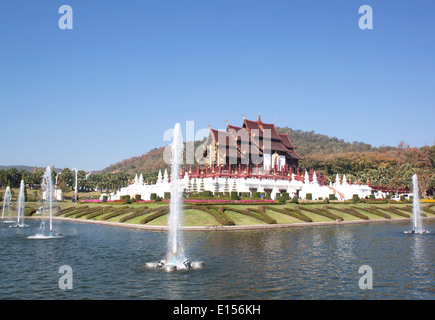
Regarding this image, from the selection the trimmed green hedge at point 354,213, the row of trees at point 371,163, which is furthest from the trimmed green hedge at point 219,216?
the row of trees at point 371,163

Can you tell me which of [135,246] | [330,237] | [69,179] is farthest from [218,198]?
[69,179]

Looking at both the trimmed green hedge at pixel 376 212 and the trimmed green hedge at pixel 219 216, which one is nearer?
the trimmed green hedge at pixel 219 216

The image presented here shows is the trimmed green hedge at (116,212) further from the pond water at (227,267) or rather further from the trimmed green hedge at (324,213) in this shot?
the trimmed green hedge at (324,213)

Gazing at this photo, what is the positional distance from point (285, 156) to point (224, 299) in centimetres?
6303

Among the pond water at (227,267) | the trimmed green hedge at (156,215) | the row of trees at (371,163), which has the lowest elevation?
the pond water at (227,267)

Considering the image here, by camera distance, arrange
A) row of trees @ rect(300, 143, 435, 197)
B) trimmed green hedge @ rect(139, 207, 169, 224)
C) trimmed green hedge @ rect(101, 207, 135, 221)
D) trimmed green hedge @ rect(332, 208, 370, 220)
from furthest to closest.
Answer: row of trees @ rect(300, 143, 435, 197) < trimmed green hedge @ rect(332, 208, 370, 220) < trimmed green hedge @ rect(101, 207, 135, 221) < trimmed green hedge @ rect(139, 207, 169, 224)

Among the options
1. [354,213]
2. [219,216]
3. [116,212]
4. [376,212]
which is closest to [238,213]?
[219,216]

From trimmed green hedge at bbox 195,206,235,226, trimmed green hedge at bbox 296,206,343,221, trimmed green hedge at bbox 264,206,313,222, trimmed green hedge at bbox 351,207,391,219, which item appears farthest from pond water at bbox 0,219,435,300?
trimmed green hedge at bbox 351,207,391,219

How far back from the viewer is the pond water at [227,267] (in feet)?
51.5

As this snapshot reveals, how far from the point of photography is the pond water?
15.7 metres

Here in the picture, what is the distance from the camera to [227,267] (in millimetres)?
20031

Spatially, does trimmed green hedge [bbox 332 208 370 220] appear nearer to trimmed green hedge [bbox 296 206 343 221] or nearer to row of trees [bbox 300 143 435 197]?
trimmed green hedge [bbox 296 206 343 221]

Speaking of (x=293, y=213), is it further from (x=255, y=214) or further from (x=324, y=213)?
(x=255, y=214)
